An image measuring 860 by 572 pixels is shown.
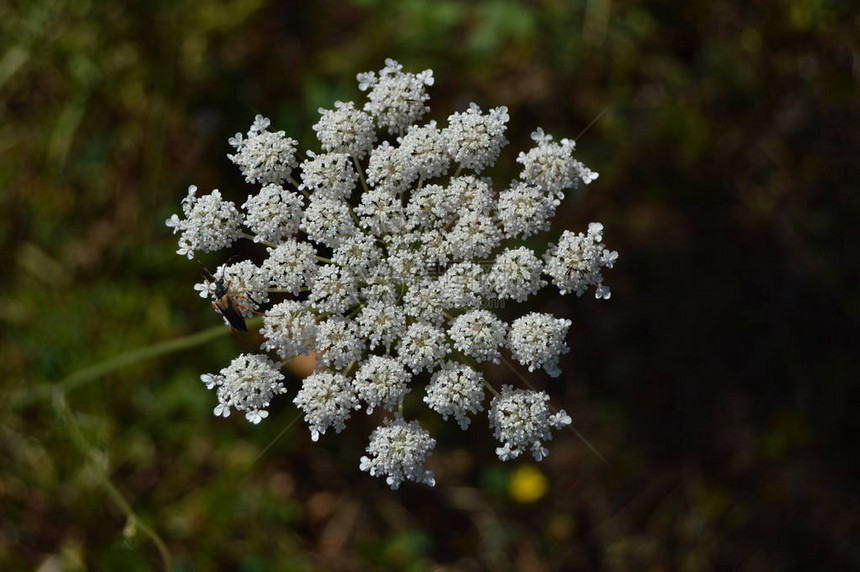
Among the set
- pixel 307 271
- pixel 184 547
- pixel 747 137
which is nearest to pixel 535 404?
pixel 307 271

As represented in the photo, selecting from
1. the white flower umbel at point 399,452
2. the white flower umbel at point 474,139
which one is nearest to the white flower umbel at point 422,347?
the white flower umbel at point 399,452

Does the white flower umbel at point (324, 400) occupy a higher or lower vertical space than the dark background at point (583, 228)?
lower

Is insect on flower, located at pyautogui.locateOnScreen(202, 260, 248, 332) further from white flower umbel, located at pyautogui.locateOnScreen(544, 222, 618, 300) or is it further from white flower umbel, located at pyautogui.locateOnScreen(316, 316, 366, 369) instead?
white flower umbel, located at pyautogui.locateOnScreen(544, 222, 618, 300)

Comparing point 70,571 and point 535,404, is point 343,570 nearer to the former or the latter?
point 70,571

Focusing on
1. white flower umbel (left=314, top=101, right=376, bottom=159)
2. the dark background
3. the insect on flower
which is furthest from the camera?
the dark background

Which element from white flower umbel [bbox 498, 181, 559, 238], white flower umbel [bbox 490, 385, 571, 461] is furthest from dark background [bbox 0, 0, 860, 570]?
white flower umbel [bbox 490, 385, 571, 461]

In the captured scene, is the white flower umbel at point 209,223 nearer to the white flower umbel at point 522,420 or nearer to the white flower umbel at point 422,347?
the white flower umbel at point 422,347
